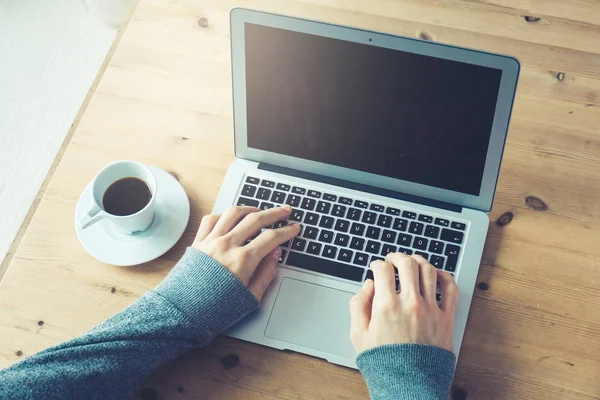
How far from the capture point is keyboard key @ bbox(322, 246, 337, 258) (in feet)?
2.60

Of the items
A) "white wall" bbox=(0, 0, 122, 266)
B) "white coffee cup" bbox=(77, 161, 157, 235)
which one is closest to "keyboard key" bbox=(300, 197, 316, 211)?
"white coffee cup" bbox=(77, 161, 157, 235)

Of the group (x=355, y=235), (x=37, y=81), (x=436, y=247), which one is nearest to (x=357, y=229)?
(x=355, y=235)

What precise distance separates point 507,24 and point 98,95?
27.4 inches

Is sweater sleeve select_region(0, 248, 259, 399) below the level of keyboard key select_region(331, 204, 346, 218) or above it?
below

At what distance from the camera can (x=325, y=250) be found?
2.61 ft

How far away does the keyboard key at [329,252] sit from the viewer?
79 centimetres

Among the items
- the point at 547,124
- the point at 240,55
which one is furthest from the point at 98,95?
the point at 547,124

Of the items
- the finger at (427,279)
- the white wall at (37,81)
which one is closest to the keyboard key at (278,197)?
the finger at (427,279)

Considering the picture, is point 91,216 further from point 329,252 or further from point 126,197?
point 329,252

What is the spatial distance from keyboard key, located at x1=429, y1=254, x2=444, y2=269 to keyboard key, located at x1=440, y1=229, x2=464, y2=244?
0.03m

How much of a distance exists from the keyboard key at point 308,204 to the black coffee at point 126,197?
0.21 meters

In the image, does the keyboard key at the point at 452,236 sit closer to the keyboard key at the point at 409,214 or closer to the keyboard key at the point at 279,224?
the keyboard key at the point at 409,214

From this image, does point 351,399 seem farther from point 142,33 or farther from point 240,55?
point 142,33

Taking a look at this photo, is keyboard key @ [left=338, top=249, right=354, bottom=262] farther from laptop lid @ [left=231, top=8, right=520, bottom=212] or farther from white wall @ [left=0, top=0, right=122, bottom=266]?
A: white wall @ [left=0, top=0, right=122, bottom=266]
